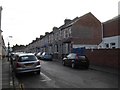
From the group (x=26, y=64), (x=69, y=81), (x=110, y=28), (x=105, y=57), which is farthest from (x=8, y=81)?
(x=110, y=28)

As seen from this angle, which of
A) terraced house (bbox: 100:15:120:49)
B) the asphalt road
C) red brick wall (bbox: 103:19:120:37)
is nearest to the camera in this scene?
the asphalt road

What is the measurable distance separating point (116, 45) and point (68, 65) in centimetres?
809

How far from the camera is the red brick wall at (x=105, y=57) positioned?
63.1 ft

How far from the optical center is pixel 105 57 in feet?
68.9

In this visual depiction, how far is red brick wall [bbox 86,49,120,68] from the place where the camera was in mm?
19219

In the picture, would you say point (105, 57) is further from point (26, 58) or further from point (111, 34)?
point (26, 58)

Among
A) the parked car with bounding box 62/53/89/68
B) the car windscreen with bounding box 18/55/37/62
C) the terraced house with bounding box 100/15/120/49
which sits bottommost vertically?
the parked car with bounding box 62/53/89/68

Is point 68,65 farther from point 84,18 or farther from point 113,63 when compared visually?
point 84,18

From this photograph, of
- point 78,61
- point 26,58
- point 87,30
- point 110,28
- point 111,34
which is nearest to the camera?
point 26,58

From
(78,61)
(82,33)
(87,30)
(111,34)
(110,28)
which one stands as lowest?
(78,61)

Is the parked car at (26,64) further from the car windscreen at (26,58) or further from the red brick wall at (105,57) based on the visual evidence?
the red brick wall at (105,57)

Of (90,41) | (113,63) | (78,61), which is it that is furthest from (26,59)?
(90,41)

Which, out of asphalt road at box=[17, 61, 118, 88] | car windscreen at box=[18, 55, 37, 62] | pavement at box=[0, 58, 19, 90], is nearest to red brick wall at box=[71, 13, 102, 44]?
car windscreen at box=[18, 55, 37, 62]

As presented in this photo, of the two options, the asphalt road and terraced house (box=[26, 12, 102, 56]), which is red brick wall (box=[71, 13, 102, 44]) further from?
the asphalt road
